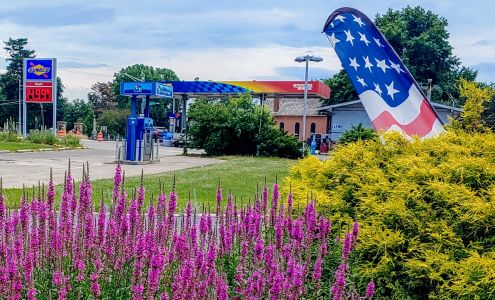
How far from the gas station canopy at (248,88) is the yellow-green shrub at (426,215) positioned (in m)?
35.3

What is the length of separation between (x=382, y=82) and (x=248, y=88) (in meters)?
36.5

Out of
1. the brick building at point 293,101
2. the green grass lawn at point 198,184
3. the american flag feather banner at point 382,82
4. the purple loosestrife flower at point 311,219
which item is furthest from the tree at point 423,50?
the purple loosestrife flower at point 311,219

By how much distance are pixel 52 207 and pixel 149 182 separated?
10365mm

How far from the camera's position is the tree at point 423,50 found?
166ft

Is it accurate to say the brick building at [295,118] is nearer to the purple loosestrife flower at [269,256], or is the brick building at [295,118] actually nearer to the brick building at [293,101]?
the brick building at [293,101]

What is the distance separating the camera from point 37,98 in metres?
33.6

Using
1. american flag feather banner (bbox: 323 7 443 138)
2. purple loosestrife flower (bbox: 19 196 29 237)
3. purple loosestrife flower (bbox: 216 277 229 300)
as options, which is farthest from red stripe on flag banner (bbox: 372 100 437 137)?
purple loosestrife flower (bbox: 216 277 229 300)

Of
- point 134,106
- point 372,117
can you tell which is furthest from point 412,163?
point 134,106

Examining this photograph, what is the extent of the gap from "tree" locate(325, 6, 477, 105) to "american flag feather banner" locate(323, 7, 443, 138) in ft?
146

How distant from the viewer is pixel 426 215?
387 cm

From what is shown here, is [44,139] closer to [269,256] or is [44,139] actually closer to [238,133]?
[238,133]

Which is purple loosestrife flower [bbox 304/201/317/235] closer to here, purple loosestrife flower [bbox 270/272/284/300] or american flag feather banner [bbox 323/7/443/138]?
purple loosestrife flower [bbox 270/272/284/300]

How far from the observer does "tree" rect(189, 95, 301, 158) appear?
1152 inches

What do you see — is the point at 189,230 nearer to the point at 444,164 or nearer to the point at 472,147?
the point at 444,164
